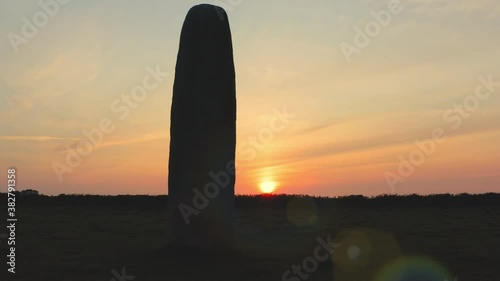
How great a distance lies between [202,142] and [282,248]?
4.20 meters

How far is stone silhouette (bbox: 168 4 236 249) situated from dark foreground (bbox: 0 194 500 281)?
65cm

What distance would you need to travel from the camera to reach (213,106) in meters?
13.7

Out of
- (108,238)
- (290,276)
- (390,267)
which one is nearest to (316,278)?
(290,276)

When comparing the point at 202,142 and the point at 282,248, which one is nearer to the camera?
the point at 202,142

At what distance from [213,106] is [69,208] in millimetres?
19253

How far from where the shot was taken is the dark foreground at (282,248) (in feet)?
39.2

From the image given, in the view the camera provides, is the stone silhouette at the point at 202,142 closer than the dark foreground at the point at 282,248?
No

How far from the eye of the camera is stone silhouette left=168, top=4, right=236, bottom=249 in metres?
13.4

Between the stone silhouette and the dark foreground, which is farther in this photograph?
the stone silhouette

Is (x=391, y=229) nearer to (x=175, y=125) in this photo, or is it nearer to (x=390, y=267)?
(x=390, y=267)

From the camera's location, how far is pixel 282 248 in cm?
1580

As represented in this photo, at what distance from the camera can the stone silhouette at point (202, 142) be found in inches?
527

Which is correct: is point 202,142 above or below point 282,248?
above

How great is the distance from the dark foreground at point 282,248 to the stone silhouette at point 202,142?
647 millimetres
